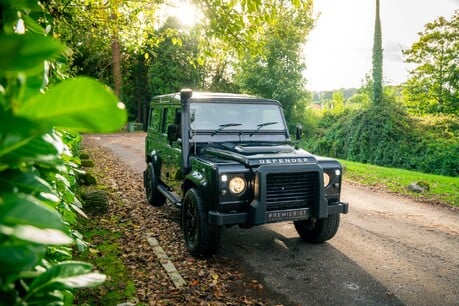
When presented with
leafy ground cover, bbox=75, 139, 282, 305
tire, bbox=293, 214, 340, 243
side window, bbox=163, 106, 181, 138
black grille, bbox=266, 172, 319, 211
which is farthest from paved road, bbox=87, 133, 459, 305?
side window, bbox=163, 106, 181, 138

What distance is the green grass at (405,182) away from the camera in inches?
350

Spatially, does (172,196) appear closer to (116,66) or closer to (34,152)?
(34,152)

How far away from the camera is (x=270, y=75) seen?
23.1 metres

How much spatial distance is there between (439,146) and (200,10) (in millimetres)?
14831

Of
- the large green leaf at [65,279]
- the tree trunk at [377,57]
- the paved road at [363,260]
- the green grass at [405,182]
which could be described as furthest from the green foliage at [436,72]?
the large green leaf at [65,279]

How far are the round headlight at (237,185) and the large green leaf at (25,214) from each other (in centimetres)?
388

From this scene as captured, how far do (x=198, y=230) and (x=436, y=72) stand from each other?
84.9 ft

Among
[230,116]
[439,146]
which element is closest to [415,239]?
[230,116]

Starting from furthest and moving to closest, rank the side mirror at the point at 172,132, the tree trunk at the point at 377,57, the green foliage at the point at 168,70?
the green foliage at the point at 168,70 < the tree trunk at the point at 377,57 < the side mirror at the point at 172,132

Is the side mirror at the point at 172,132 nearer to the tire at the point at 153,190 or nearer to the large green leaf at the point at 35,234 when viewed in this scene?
the tire at the point at 153,190

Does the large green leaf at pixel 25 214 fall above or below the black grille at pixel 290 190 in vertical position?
above

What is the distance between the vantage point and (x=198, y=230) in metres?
4.70

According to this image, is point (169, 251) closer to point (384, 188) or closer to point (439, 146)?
point (384, 188)

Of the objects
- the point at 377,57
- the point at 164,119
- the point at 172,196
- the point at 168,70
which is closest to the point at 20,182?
the point at 172,196
